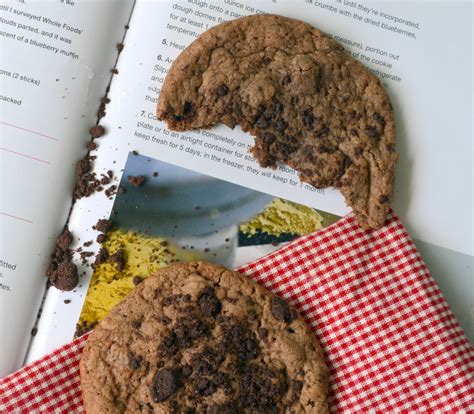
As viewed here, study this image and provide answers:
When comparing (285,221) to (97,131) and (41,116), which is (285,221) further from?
(41,116)

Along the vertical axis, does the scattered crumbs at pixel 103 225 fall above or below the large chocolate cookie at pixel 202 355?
above

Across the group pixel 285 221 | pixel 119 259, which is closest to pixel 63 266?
pixel 119 259

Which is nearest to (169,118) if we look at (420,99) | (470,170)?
(420,99)

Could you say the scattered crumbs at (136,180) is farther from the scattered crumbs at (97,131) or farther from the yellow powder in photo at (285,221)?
the yellow powder in photo at (285,221)

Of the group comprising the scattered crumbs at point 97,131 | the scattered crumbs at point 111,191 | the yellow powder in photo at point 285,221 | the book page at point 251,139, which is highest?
the book page at point 251,139

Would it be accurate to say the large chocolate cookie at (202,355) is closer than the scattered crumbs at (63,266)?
Yes

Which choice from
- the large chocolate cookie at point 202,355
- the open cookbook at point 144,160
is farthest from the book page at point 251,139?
the large chocolate cookie at point 202,355

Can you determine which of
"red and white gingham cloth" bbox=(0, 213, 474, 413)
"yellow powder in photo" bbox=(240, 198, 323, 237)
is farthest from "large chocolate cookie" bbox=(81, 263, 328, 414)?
"yellow powder in photo" bbox=(240, 198, 323, 237)
